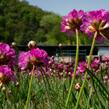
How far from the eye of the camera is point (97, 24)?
76.0 inches

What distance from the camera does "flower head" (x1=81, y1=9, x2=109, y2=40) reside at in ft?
6.22

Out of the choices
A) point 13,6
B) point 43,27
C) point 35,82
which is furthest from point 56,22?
point 35,82

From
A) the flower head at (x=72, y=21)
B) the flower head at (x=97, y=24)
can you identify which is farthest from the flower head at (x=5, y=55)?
the flower head at (x=97, y=24)

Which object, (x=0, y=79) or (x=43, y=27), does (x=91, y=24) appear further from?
(x=43, y=27)

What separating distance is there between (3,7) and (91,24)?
70834 mm

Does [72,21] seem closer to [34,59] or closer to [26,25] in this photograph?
[34,59]

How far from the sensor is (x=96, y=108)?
10.2ft

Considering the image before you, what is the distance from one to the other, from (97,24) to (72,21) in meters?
0.18

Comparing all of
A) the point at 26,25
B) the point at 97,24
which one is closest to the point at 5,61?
the point at 97,24

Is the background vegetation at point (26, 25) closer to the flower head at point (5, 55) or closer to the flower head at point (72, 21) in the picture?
the flower head at point (5, 55)

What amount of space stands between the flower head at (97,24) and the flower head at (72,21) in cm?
3

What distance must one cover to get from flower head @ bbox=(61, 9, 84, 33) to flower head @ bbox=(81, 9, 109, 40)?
0.09ft

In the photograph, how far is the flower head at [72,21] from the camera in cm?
206

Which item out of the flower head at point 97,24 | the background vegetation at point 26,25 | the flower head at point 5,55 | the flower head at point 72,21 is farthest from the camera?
the background vegetation at point 26,25
